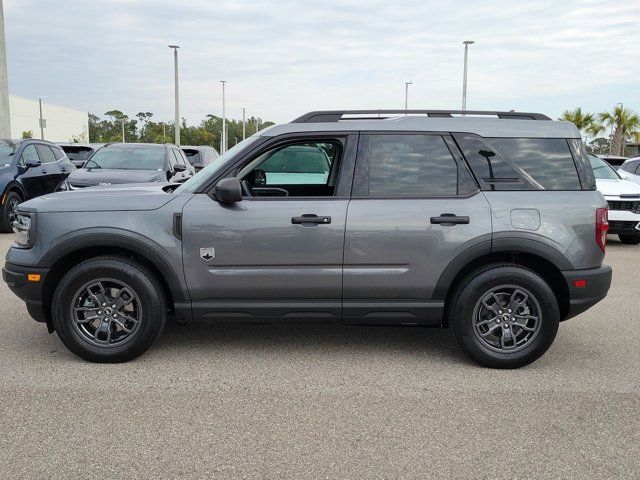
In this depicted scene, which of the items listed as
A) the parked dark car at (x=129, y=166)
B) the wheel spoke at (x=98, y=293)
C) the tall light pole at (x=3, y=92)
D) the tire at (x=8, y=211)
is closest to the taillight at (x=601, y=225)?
the wheel spoke at (x=98, y=293)

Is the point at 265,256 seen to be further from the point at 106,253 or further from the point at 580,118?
the point at 580,118

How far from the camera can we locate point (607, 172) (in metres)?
12.2

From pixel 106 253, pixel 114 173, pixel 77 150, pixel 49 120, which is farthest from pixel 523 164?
pixel 49 120

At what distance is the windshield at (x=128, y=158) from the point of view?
38.6 feet

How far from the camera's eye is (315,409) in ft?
12.3

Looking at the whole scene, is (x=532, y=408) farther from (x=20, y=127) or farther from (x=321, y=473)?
(x=20, y=127)

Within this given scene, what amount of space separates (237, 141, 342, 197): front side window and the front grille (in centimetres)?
651

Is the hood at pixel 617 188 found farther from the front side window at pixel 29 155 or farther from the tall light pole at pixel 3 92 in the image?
the tall light pole at pixel 3 92

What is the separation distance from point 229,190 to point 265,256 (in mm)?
539

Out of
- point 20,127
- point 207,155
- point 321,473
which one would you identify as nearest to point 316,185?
point 321,473

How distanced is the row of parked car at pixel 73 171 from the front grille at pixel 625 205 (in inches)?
305

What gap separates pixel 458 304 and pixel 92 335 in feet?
8.93

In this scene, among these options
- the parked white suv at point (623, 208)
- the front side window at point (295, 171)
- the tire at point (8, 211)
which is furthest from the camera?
the tire at point (8, 211)

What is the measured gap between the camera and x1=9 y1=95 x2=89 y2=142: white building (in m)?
67.9
